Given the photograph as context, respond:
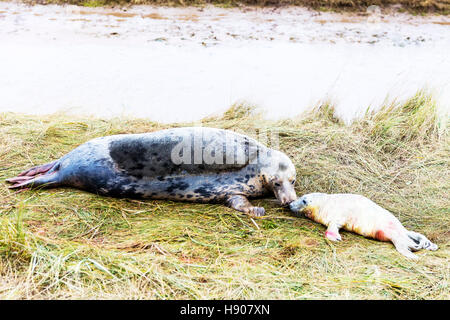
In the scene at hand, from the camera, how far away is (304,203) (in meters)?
3.56

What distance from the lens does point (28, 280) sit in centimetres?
244

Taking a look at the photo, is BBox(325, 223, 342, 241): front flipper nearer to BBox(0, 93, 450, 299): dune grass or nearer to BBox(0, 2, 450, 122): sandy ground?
BBox(0, 93, 450, 299): dune grass

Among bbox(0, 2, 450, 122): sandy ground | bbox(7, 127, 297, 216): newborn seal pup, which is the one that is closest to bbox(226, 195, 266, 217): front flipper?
bbox(7, 127, 297, 216): newborn seal pup

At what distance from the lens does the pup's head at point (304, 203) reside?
354 centimetres

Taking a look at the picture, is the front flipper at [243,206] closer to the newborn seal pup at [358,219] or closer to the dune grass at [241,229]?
the dune grass at [241,229]

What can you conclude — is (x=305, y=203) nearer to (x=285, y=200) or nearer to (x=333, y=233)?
(x=285, y=200)

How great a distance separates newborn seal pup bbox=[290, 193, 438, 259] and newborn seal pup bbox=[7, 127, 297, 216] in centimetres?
21

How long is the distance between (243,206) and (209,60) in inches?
162

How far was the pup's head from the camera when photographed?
354 centimetres

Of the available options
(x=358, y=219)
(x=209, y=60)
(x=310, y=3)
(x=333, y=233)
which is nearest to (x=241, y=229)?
(x=333, y=233)

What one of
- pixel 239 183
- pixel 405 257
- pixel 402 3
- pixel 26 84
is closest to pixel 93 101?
pixel 26 84

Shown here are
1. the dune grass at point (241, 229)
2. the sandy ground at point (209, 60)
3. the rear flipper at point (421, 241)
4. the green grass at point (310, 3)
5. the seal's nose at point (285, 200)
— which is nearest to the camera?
the dune grass at point (241, 229)

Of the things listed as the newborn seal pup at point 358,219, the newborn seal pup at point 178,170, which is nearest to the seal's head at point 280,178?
the newborn seal pup at point 178,170
